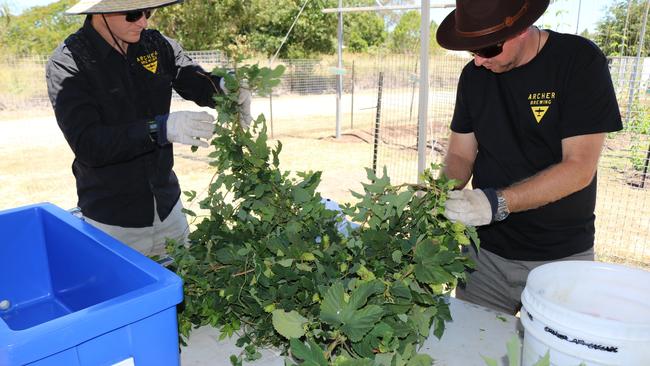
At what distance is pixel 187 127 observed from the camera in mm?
2066

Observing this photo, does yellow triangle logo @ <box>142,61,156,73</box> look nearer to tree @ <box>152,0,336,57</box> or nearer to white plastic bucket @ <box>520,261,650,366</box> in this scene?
white plastic bucket @ <box>520,261,650,366</box>

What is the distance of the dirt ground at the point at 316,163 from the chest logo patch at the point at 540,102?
2.02 metres

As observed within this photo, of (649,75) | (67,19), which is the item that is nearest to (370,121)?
(649,75)

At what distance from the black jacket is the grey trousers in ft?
4.47

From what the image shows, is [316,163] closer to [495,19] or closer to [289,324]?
[495,19]

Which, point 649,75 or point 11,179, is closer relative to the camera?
point 649,75

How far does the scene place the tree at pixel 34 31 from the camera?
1688cm

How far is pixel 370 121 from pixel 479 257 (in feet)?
39.2

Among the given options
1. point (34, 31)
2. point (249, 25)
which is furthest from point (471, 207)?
point (249, 25)

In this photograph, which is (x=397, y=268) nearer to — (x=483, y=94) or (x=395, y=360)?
(x=395, y=360)

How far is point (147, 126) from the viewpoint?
212 cm

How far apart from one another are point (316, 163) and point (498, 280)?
24.4 feet

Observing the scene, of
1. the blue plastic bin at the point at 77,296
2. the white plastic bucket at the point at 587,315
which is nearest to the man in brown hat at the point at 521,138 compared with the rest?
the white plastic bucket at the point at 587,315

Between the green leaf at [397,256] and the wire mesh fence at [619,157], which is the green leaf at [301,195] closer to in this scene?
the green leaf at [397,256]
